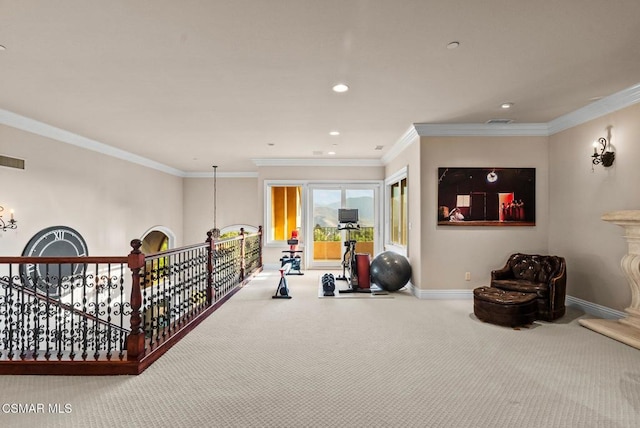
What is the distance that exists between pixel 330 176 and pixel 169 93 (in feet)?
16.3

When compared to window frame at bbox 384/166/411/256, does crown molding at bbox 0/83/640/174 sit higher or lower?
higher

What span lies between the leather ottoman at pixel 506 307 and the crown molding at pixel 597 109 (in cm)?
258

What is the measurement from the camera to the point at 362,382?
2.69 meters

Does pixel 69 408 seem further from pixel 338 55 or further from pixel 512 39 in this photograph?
pixel 512 39

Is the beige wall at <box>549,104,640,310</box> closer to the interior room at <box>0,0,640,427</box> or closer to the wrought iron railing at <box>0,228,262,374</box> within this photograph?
the interior room at <box>0,0,640,427</box>

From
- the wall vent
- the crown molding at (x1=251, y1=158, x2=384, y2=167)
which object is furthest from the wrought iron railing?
the crown molding at (x1=251, y1=158, x2=384, y2=167)

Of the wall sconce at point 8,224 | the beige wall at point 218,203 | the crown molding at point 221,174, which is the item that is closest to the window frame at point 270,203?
the beige wall at point 218,203

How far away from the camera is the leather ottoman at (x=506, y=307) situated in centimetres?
398

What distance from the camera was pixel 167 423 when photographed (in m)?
2.17

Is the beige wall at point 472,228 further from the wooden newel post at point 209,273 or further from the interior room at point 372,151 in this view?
the wooden newel post at point 209,273

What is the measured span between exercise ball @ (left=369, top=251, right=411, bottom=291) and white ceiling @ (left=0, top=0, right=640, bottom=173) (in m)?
2.36

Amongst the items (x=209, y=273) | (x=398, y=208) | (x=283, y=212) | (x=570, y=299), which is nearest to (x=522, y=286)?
(x=570, y=299)

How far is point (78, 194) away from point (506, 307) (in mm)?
7205

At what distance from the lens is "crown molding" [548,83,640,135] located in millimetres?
3883
